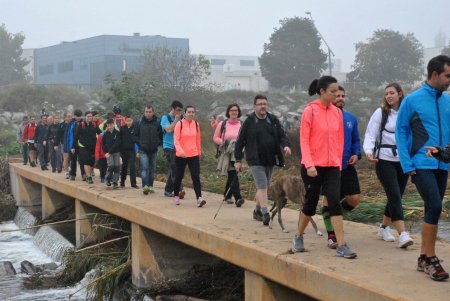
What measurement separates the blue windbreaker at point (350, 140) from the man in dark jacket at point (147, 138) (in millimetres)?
5448

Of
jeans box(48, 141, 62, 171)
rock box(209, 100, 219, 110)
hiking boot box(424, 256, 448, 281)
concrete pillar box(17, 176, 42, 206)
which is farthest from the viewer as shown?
rock box(209, 100, 219, 110)

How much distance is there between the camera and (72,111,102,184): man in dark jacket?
13.7 metres

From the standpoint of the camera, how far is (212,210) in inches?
340

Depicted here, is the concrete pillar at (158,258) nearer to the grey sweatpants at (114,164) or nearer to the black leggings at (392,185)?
the grey sweatpants at (114,164)

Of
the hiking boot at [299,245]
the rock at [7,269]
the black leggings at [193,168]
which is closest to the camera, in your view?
the hiking boot at [299,245]

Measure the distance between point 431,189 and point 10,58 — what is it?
2991 inches

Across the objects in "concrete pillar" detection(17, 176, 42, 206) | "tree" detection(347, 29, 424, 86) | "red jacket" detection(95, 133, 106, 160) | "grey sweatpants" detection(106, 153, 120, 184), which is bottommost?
"concrete pillar" detection(17, 176, 42, 206)

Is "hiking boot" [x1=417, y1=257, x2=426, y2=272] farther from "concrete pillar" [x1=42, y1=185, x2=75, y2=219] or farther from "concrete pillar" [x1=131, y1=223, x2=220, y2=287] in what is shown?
"concrete pillar" [x1=42, y1=185, x2=75, y2=219]

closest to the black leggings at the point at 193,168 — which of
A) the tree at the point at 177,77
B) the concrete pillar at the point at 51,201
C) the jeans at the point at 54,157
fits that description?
the concrete pillar at the point at 51,201

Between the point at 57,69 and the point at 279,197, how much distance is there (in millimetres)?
85745

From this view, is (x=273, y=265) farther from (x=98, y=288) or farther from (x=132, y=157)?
(x=132, y=157)

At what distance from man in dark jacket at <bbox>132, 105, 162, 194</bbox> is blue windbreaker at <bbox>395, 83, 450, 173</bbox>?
6.94m

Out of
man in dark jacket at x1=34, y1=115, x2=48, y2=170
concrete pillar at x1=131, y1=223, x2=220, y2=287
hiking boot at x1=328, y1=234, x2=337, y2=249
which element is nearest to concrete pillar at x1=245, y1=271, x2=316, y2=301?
hiking boot at x1=328, y1=234, x2=337, y2=249

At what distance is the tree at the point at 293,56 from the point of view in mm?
60438
